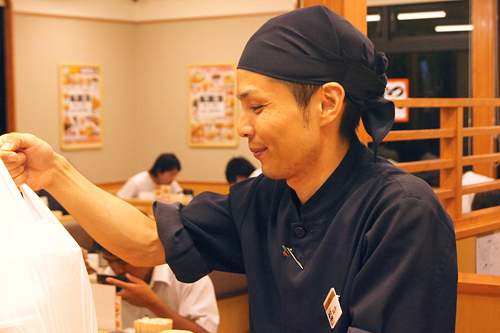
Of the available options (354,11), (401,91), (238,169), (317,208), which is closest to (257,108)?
(317,208)

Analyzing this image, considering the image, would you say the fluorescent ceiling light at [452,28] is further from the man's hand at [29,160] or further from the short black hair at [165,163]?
the man's hand at [29,160]

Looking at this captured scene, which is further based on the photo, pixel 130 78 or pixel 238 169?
pixel 130 78

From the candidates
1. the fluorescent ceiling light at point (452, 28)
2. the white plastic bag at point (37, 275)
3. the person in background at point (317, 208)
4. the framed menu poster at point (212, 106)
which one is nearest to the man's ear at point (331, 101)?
the person in background at point (317, 208)

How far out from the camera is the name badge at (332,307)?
3.69 feet

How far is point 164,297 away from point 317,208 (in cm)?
164

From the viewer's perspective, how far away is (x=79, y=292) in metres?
1.04

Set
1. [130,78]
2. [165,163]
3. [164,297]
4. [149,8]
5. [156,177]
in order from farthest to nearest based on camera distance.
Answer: [130,78]
[149,8]
[156,177]
[165,163]
[164,297]

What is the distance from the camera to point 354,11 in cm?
183

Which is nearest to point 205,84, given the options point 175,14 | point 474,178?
point 175,14

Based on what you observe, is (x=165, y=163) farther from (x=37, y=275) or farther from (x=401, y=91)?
(x=37, y=275)

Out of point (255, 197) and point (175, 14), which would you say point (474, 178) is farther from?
point (175, 14)

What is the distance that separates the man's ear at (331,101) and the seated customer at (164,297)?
152 cm

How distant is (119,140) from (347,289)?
707 centimetres

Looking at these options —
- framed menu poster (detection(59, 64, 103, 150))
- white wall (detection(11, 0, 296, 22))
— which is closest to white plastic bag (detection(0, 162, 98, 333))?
white wall (detection(11, 0, 296, 22))
